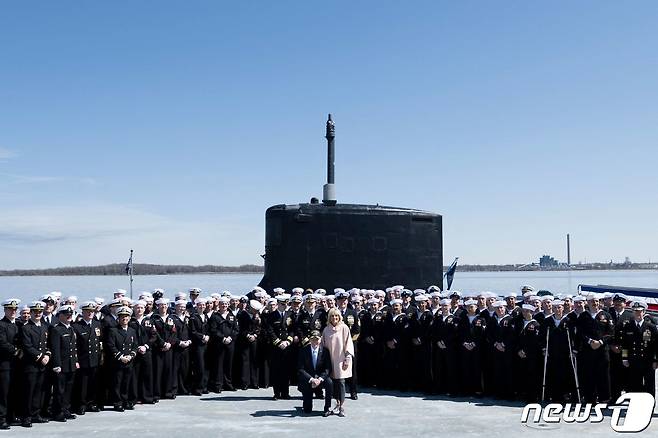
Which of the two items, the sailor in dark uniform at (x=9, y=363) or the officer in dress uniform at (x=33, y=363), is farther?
the officer in dress uniform at (x=33, y=363)

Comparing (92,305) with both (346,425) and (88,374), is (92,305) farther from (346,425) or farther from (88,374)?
(346,425)

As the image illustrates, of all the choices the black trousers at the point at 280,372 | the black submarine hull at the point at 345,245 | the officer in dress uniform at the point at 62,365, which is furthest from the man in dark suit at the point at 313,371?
the black submarine hull at the point at 345,245

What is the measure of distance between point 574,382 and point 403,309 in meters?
3.41

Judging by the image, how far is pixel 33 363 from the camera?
10.0 m

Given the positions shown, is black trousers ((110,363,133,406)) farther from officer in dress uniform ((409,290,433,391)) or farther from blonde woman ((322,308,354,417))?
officer in dress uniform ((409,290,433,391))

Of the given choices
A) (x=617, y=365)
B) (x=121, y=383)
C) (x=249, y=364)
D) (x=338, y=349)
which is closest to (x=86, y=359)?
(x=121, y=383)

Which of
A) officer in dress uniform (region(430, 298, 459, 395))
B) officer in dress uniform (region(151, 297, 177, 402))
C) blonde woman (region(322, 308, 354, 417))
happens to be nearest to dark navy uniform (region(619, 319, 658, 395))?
officer in dress uniform (region(430, 298, 459, 395))

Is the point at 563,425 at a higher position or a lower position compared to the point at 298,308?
lower

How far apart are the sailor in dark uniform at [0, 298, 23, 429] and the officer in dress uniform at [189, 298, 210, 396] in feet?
10.9

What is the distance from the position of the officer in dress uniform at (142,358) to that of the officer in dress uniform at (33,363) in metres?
1.59

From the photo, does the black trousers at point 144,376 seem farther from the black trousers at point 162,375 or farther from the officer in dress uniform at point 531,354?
the officer in dress uniform at point 531,354

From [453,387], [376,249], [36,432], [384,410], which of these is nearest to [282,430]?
[384,410]

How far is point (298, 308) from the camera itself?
12.7m

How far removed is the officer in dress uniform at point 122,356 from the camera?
11.1 m
